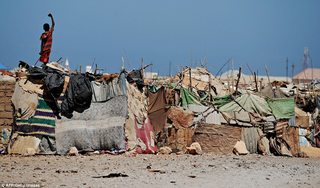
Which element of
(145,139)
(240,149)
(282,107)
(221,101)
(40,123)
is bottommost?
(240,149)

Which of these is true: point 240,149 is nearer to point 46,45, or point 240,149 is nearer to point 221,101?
point 221,101

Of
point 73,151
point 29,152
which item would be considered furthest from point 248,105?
point 29,152

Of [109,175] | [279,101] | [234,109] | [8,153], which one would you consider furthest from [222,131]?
[109,175]

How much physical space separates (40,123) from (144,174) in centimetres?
501

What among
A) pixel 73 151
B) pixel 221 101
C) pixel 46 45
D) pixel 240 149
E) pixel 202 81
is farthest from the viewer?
pixel 202 81

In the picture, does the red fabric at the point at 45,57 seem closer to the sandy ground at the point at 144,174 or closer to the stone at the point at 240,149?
the sandy ground at the point at 144,174

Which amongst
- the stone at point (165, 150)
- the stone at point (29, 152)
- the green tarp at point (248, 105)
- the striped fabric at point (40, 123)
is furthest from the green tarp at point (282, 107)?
the stone at point (29, 152)

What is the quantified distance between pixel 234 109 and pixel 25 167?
27.2 feet

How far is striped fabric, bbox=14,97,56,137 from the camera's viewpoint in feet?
39.4

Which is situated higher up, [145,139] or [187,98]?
[187,98]

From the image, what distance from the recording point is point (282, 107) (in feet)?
52.5

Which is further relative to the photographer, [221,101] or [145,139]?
[221,101]

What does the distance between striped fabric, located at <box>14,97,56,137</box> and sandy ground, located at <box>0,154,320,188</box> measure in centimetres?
133

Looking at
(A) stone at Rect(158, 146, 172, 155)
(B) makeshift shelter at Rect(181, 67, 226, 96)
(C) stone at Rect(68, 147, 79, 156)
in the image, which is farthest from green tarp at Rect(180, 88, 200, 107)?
(C) stone at Rect(68, 147, 79, 156)
